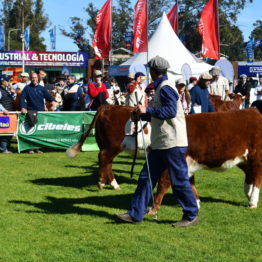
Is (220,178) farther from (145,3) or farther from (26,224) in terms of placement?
(145,3)

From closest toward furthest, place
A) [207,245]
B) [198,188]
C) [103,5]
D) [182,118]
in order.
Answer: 1. [207,245]
2. [182,118]
3. [198,188]
4. [103,5]

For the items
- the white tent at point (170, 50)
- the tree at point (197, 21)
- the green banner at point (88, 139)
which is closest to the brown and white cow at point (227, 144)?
the green banner at point (88, 139)

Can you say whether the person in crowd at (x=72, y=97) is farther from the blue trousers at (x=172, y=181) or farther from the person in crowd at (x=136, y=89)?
the blue trousers at (x=172, y=181)

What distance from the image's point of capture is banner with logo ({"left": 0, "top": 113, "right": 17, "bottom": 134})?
13.4 meters

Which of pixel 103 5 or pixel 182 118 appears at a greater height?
pixel 103 5

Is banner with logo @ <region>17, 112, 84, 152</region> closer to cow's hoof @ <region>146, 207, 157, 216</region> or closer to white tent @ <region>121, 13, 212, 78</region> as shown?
cow's hoof @ <region>146, 207, 157, 216</region>

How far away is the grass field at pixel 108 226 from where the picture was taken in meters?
5.21

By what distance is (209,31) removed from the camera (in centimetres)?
2223

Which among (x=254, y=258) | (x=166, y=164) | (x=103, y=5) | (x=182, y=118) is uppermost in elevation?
(x=103, y=5)

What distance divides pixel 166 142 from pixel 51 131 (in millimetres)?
8234

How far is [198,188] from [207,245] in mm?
3301

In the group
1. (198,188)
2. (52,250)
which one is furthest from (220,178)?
(52,250)

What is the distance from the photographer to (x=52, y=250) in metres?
5.31

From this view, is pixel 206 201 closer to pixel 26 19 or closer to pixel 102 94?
pixel 102 94
